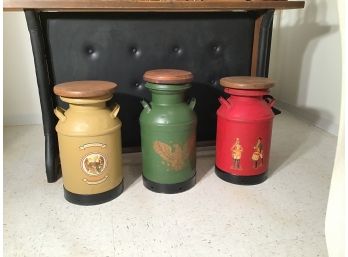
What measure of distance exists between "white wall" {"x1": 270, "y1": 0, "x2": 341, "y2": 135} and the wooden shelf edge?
0.58 meters

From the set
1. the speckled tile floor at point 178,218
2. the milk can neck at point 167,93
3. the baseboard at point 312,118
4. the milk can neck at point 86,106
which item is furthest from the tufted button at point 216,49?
the baseboard at point 312,118

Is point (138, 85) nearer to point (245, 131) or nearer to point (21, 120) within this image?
point (245, 131)

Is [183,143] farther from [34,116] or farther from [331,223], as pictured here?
[34,116]

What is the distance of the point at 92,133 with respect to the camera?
97cm

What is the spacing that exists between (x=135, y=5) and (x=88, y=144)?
0.48m

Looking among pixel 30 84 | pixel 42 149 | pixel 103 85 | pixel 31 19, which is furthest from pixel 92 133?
pixel 30 84

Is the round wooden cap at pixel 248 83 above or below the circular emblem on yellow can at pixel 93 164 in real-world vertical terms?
above

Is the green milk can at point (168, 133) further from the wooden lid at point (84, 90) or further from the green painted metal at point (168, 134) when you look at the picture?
the wooden lid at point (84, 90)

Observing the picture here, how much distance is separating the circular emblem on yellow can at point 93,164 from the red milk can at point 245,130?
0.44 m

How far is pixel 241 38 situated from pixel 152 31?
1.23 ft

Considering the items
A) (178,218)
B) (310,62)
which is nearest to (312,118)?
(310,62)

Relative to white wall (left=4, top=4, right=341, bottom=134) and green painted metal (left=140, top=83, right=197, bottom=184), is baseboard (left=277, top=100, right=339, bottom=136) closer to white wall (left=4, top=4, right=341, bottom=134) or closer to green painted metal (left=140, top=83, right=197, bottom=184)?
white wall (left=4, top=4, right=341, bottom=134)

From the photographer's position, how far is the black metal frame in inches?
41.9

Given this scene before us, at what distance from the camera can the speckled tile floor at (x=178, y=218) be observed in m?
0.83
